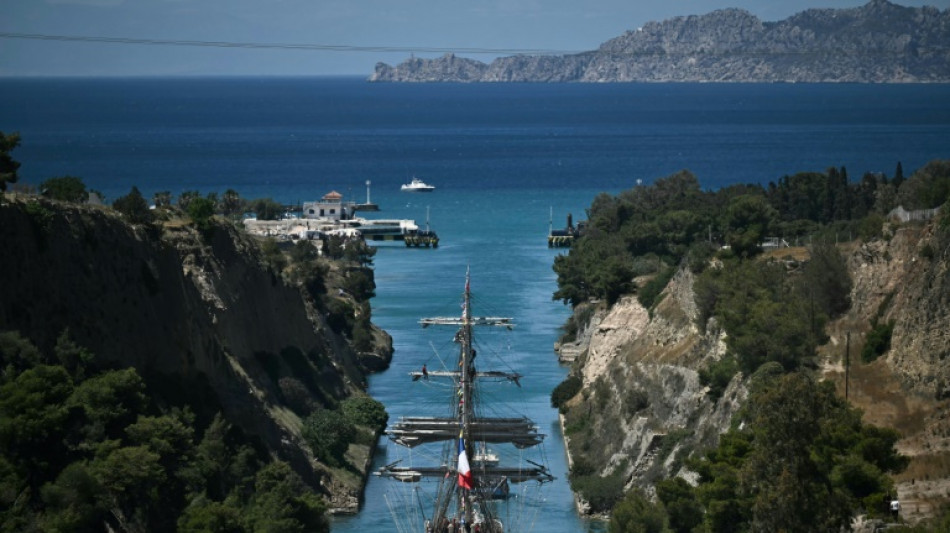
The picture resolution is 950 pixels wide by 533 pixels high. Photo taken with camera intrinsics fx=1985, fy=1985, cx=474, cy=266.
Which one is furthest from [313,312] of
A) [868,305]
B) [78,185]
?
[868,305]

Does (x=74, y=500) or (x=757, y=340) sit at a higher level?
(x=757, y=340)

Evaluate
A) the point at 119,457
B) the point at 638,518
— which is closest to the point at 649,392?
the point at 638,518

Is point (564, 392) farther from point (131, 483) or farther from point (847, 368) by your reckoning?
point (131, 483)

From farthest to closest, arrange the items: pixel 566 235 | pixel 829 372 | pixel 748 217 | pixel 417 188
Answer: pixel 417 188 < pixel 566 235 < pixel 748 217 < pixel 829 372

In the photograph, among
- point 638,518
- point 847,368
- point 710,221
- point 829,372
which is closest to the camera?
point 638,518

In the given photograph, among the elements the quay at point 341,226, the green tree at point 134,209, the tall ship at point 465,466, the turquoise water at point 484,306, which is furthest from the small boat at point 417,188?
the green tree at point 134,209

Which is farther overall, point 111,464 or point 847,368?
point 847,368

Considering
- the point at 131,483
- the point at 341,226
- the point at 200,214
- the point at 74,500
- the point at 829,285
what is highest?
the point at 200,214
